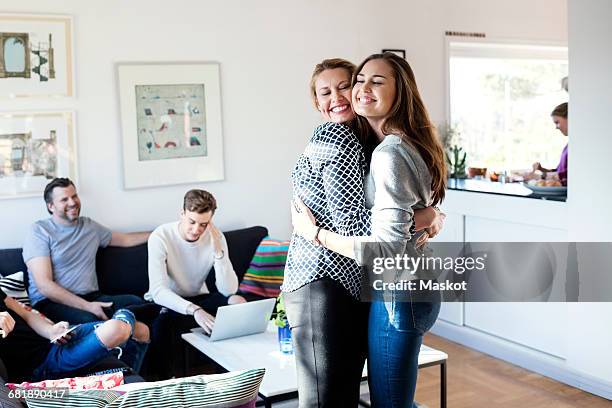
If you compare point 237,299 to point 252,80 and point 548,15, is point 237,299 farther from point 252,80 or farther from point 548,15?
point 548,15

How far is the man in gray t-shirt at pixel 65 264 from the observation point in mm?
4289

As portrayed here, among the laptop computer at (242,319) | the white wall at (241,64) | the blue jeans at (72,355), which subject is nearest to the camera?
the blue jeans at (72,355)

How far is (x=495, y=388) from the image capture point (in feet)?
14.1

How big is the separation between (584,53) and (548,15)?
8.84 ft

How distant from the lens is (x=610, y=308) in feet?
13.3

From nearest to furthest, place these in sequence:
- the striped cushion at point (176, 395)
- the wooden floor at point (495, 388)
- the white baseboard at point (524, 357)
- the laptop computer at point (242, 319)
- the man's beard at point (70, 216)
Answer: the striped cushion at point (176, 395) < the laptop computer at point (242, 319) < the wooden floor at point (495, 388) < the white baseboard at point (524, 357) < the man's beard at point (70, 216)

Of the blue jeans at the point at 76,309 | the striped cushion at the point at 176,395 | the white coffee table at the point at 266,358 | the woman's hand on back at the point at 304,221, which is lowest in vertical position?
the white coffee table at the point at 266,358

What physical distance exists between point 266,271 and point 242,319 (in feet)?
4.05

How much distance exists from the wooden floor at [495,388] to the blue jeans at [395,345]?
6.72ft

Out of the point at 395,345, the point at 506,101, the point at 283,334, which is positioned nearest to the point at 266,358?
the point at 283,334

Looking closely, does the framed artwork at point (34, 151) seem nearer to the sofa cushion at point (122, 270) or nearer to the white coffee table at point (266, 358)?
the sofa cushion at point (122, 270)

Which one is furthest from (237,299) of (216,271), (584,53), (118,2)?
(584,53)

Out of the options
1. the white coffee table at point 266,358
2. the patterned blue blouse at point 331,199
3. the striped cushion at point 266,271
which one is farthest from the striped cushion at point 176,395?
the striped cushion at point 266,271

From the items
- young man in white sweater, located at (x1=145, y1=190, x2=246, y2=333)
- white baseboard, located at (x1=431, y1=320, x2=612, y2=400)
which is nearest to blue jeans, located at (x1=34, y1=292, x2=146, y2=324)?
young man in white sweater, located at (x1=145, y1=190, x2=246, y2=333)
